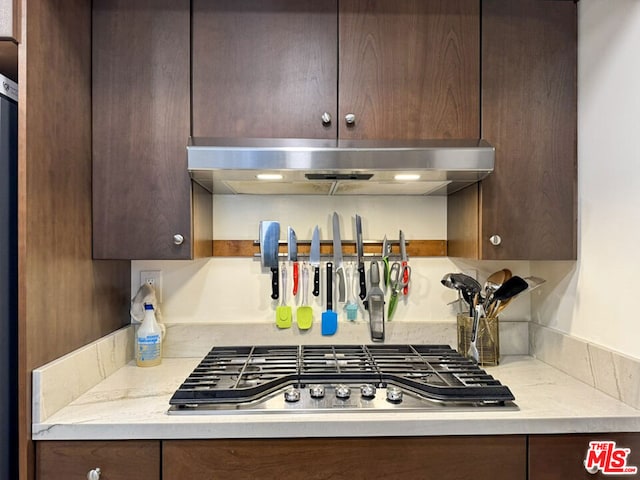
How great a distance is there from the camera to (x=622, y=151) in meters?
1.22

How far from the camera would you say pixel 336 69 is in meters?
1.37

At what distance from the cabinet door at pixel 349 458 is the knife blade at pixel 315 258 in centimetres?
70

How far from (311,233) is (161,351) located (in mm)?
739

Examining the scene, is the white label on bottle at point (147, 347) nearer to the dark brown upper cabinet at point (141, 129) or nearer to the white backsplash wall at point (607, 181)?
the dark brown upper cabinet at point (141, 129)

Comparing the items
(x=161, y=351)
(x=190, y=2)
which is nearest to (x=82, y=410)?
(x=161, y=351)

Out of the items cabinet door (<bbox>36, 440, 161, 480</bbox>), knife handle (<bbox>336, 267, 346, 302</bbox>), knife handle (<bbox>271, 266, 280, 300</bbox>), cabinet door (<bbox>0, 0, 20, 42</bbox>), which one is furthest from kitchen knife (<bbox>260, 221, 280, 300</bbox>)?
cabinet door (<bbox>0, 0, 20, 42</bbox>)

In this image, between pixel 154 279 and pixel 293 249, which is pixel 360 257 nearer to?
pixel 293 249

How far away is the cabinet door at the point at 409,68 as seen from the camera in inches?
54.1

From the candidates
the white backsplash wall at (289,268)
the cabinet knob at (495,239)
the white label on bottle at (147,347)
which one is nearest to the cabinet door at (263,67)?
the white backsplash wall at (289,268)

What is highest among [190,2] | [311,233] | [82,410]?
[190,2]

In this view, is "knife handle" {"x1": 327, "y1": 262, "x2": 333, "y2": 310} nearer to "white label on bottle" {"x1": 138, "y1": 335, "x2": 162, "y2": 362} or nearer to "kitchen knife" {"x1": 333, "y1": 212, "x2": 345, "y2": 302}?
"kitchen knife" {"x1": 333, "y1": 212, "x2": 345, "y2": 302}

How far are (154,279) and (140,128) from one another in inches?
24.4

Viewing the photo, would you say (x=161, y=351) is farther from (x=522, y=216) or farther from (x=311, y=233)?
(x=522, y=216)

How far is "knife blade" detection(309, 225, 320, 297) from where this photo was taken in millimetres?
1661
